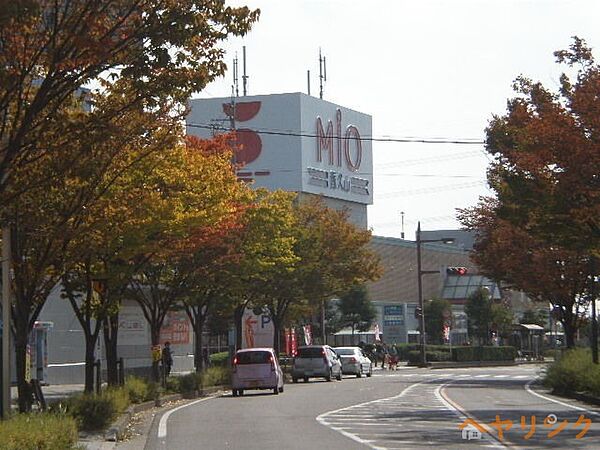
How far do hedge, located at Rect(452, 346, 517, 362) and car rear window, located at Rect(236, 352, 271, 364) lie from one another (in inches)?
1512

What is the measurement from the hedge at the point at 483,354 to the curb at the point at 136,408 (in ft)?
112

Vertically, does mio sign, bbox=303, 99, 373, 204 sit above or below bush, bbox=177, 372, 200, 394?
above

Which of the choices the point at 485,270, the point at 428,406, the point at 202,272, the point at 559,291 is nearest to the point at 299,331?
the point at 485,270

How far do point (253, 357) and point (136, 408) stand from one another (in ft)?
26.9

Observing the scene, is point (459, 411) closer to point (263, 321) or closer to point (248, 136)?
point (263, 321)

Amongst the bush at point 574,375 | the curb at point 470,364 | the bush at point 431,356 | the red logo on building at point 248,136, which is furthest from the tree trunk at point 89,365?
the red logo on building at point 248,136

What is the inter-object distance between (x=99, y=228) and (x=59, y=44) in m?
7.94

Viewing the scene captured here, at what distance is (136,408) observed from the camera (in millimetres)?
26703

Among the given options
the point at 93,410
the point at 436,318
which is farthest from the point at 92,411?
the point at 436,318

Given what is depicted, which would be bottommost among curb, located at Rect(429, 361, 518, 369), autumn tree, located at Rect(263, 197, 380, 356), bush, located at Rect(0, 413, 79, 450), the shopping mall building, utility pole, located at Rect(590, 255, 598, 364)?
curb, located at Rect(429, 361, 518, 369)

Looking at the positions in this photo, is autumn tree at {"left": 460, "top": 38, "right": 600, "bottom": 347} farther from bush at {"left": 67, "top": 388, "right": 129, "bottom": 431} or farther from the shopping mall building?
the shopping mall building

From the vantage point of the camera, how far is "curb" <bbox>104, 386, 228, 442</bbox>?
19.6 m

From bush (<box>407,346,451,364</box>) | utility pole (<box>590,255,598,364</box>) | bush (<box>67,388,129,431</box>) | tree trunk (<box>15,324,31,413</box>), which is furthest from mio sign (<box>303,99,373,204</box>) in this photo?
tree trunk (<box>15,324,31,413</box>)

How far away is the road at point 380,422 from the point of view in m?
17.1
